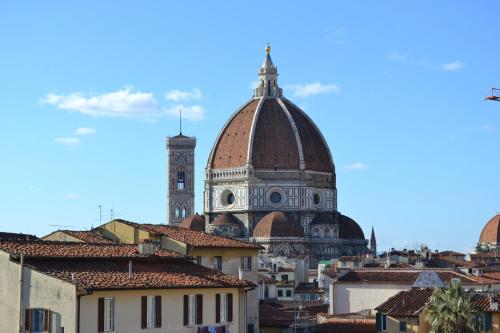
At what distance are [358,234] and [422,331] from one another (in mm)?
120316

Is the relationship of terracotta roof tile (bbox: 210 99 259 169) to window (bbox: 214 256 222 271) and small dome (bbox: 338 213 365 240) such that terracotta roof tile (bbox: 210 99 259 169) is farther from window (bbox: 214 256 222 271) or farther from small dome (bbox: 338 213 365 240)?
window (bbox: 214 256 222 271)

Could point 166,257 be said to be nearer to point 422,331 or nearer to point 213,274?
point 213,274

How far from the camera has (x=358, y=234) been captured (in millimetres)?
161500

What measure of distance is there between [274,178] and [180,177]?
1474 inches

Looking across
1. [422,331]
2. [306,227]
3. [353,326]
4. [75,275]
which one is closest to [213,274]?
[75,275]

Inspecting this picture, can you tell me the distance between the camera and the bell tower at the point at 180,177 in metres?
194

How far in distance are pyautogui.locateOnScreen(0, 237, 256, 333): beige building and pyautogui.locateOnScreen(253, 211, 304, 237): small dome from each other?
113 metres

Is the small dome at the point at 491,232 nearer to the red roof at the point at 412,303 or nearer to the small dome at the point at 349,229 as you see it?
the small dome at the point at 349,229

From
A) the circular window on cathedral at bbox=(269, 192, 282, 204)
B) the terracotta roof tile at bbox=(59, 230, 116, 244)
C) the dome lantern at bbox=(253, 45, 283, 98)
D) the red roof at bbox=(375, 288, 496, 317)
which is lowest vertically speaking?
the red roof at bbox=(375, 288, 496, 317)

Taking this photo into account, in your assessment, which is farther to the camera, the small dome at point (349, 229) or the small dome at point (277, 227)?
→ the small dome at point (349, 229)

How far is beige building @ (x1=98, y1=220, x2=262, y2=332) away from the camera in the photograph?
3931 cm

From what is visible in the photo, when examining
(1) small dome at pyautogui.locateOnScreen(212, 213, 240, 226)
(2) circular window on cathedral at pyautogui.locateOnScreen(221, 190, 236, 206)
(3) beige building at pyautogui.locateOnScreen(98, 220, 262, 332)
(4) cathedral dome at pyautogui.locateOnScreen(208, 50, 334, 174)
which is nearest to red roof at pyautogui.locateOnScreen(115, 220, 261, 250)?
(3) beige building at pyautogui.locateOnScreen(98, 220, 262, 332)

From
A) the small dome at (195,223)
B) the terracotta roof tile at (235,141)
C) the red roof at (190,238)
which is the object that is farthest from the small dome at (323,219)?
the red roof at (190,238)

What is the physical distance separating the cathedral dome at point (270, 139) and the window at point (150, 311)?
132 metres
